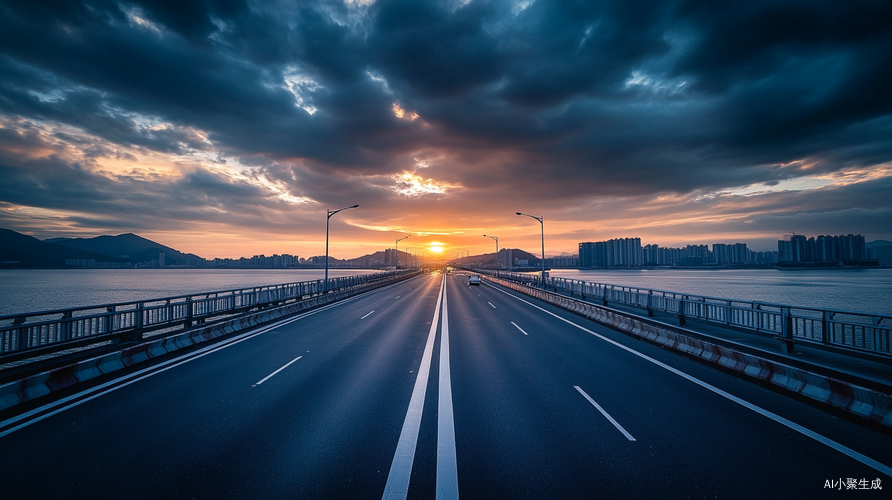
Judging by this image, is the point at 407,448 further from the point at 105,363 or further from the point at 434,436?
the point at 105,363

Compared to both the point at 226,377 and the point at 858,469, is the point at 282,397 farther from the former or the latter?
the point at 858,469

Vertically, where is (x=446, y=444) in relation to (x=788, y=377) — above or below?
below

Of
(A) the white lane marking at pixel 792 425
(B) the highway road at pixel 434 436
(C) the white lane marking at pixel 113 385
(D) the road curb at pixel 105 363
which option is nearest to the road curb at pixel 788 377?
(B) the highway road at pixel 434 436

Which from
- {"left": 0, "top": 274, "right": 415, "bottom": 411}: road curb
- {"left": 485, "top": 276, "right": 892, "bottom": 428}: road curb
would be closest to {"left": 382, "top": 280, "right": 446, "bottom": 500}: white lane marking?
{"left": 0, "top": 274, "right": 415, "bottom": 411}: road curb

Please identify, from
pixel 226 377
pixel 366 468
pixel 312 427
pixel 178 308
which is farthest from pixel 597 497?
pixel 178 308

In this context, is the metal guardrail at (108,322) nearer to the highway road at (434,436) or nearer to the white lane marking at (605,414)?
the highway road at (434,436)

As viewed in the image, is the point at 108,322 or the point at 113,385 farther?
the point at 108,322

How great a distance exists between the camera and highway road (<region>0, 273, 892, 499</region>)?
4840mm

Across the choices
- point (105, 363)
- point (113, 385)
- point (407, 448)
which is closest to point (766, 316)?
point (407, 448)

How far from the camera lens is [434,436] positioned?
6.20 m

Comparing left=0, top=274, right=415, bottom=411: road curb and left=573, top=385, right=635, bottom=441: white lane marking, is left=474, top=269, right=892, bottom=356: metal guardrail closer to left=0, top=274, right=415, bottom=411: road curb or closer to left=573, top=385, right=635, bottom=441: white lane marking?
left=573, top=385, right=635, bottom=441: white lane marking

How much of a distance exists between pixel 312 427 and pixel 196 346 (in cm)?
975

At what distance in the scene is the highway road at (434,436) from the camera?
4840 mm

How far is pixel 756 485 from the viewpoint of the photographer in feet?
16.0
